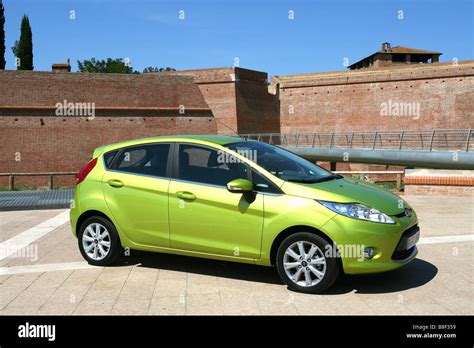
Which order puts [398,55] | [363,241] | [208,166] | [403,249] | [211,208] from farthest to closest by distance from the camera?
[398,55] < [208,166] < [211,208] < [403,249] < [363,241]

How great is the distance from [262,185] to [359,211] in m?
1.05

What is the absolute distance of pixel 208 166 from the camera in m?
5.58

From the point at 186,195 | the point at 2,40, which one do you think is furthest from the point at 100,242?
the point at 2,40

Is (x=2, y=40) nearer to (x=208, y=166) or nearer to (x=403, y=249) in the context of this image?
(x=208, y=166)

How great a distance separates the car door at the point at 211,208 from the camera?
513 centimetres

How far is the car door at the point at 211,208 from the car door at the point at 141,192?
157 mm

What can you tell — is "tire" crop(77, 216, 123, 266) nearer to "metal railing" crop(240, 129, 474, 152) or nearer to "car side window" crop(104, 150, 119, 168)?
"car side window" crop(104, 150, 119, 168)

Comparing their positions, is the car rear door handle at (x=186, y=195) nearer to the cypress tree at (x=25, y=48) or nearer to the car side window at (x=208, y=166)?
the car side window at (x=208, y=166)

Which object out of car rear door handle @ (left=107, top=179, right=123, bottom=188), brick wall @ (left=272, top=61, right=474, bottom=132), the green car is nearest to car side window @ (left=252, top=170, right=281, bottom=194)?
the green car

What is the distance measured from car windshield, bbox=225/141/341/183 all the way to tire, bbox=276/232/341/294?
0.70m

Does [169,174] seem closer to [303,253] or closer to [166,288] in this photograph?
[166,288]

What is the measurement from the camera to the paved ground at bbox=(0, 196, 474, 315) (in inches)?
179

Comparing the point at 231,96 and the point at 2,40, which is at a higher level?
the point at 2,40
